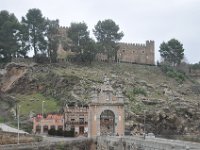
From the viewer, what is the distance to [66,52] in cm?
12081

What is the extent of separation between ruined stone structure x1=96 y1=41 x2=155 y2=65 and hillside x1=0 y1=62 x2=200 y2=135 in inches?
498

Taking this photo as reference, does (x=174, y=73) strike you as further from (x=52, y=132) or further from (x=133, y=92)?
(x=52, y=132)

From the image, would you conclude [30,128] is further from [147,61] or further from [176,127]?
[147,61]

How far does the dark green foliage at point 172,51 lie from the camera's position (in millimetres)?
139000

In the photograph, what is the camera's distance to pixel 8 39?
371ft

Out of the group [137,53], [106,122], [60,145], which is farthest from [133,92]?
[60,145]

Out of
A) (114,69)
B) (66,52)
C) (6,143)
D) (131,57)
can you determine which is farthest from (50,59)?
(6,143)

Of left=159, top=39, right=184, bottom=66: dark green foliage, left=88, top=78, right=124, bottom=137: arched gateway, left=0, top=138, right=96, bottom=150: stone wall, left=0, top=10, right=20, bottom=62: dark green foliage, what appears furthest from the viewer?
left=159, top=39, right=184, bottom=66: dark green foliage

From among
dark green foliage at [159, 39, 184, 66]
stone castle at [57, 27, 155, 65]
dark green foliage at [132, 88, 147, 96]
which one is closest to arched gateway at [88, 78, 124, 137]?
dark green foliage at [132, 88, 147, 96]

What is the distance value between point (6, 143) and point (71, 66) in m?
53.0

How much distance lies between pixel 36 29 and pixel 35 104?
87.6ft

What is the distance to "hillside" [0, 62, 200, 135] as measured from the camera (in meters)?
96.9

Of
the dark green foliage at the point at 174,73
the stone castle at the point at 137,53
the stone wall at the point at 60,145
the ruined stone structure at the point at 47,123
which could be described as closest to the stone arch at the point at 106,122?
the ruined stone structure at the point at 47,123

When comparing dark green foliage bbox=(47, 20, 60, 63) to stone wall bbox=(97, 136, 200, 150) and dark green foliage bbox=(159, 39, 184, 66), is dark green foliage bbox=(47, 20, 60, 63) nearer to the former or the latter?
dark green foliage bbox=(159, 39, 184, 66)
